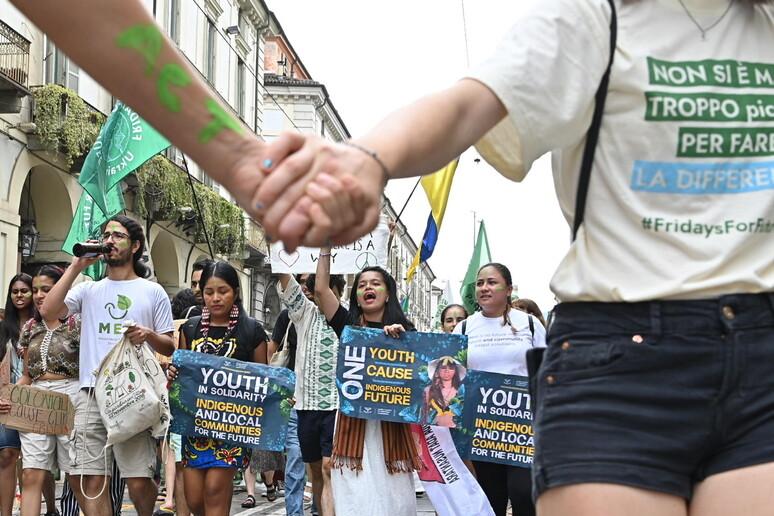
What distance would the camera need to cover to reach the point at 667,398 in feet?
7.57

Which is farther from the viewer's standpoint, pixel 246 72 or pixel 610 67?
pixel 246 72

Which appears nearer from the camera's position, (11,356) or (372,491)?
(372,491)

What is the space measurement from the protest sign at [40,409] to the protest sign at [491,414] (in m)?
2.85

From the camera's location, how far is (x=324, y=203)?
1.94 m

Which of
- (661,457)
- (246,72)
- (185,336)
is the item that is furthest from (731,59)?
(246,72)

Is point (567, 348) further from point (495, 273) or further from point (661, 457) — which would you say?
point (495, 273)

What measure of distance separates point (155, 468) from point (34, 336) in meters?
1.48

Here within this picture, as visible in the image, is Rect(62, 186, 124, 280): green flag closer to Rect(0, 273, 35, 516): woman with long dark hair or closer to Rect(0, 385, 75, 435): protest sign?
Rect(0, 273, 35, 516): woman with long dark hair

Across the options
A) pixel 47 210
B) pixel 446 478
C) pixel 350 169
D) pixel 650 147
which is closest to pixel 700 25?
pixel 650 147

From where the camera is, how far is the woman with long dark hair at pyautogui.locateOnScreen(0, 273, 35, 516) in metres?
9.15

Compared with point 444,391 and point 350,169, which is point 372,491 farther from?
point 350,169

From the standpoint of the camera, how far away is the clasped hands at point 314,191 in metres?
1.95

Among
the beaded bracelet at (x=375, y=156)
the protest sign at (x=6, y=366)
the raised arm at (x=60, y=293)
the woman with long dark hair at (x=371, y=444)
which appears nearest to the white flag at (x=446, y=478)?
the woman with long dark hair at (x=371, y=444)

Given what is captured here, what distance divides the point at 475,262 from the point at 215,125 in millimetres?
17088
